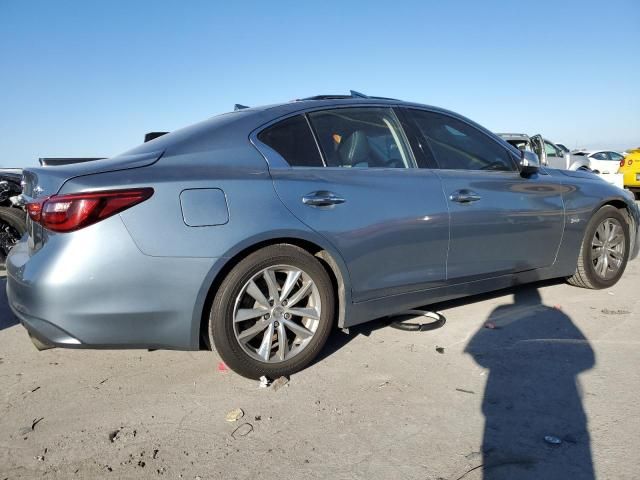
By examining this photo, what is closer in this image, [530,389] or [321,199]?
[530,389]

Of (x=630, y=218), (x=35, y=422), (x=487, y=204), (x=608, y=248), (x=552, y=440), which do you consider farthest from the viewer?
(x=630, y=218)

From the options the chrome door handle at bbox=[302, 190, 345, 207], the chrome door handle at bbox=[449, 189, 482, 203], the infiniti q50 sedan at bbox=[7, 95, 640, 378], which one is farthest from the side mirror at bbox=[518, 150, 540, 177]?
the chrome door handle at bbox=[302, 190, 345, 207]

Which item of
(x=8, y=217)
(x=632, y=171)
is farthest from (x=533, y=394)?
(x=632, y=171)

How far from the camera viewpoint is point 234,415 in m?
2.55

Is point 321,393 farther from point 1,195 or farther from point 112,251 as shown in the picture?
point 1,195

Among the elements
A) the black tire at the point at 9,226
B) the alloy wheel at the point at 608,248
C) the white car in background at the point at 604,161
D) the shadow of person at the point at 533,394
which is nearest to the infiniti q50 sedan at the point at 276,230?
the shadow of person at the point at 533,394

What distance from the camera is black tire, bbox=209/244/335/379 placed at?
271 centimetres

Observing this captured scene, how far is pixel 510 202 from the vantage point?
3838 millimetres

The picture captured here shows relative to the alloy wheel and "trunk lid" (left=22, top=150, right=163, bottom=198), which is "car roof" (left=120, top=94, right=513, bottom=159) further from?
the alloy wheel

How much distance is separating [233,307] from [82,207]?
912 mm

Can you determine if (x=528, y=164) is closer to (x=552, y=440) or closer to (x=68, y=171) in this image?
(x=552, y=440)

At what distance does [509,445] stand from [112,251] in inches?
81.0

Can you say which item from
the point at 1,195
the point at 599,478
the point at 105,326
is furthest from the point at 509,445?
the point at 1,195

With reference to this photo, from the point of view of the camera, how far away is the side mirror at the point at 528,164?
400 cm
